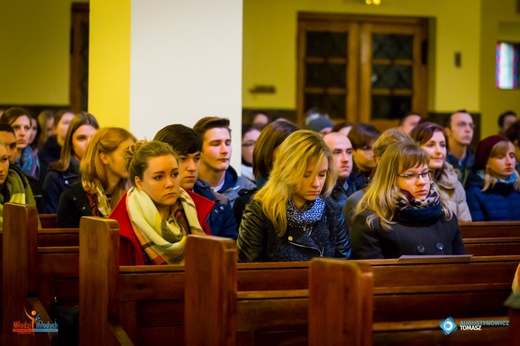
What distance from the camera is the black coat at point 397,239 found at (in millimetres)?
4359

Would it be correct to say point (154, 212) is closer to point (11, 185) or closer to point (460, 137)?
point (11, 185)

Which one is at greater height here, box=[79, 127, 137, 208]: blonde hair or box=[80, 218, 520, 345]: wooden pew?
box=[79, 127, 137, 208]: blonde hair

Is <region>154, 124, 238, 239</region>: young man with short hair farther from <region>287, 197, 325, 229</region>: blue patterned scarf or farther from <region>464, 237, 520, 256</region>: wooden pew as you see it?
<region>464, 237, 520, 256</region>: wooden pew

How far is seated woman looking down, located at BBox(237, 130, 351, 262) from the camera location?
4230 mm

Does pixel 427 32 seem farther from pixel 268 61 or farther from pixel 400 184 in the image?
pixel 400 184

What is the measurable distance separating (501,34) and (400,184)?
881 centimetres

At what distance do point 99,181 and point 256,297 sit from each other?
202 centimetres

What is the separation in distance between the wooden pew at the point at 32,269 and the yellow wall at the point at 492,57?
28.9ft

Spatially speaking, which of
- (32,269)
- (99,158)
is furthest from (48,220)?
(32,269)

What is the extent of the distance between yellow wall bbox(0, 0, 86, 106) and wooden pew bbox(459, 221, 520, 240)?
6.25 metres

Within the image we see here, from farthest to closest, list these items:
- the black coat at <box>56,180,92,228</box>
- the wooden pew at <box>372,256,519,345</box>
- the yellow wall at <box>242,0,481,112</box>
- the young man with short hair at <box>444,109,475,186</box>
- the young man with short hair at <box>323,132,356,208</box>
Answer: the yellow wall at <box>242,0,481,112</box> → the young man with short hair at <box>444,109,475,186</box> → the young man with short hair at <box>323,132,356,208</box> → the black coat at <box>56,180,92,228</box> → the wooden pew at <box>372,256,519,345</box>

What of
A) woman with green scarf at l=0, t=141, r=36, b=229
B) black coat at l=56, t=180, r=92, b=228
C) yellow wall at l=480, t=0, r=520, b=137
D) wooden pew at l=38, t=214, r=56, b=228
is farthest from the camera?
yellow wall at l=480, t=0, r=520, b=137

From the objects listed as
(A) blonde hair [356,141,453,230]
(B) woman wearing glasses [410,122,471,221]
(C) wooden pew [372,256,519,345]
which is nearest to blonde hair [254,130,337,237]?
(A) blonde hair [356,141,453,230]

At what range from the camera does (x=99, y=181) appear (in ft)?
16.3
